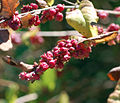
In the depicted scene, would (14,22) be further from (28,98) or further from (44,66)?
(28,98)

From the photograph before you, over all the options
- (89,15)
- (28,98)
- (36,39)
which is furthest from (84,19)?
(28,98)

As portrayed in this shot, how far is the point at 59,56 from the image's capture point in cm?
90

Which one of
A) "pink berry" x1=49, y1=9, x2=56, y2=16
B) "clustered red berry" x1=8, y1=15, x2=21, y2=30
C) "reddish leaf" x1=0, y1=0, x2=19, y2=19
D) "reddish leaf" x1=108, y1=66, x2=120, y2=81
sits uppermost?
"reddish leaf" x1=0, y1=0, x2=19, y2=19

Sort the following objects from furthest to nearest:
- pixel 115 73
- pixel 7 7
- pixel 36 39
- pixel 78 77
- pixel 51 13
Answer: pixel 78 77
pixel 36 39
pixel 115 73
pixel 51 13
pixel 7 7

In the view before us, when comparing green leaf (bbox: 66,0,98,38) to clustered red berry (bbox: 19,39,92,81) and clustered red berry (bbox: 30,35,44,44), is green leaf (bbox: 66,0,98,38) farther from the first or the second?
clustered red berry (bbox: 30,35,44,44)

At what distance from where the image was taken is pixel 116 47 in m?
2.54

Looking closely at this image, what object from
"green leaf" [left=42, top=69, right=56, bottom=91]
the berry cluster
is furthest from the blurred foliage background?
the berry cluster

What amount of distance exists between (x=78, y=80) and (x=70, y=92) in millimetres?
155

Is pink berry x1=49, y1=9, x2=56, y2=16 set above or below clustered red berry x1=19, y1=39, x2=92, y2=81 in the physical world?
above

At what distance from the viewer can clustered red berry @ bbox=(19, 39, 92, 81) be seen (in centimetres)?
83

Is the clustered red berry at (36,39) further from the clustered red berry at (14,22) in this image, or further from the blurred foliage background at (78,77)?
the clustered red berry at (14,22)

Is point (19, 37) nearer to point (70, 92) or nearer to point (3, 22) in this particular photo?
point (70, 92)

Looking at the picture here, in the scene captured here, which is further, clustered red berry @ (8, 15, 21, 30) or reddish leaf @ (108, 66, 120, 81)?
reddish leaf @ (108, 66, 120, 81)

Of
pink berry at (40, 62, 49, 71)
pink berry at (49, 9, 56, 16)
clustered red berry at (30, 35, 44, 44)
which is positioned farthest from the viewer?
clustered red berry at (30, 35, 44, 44)
